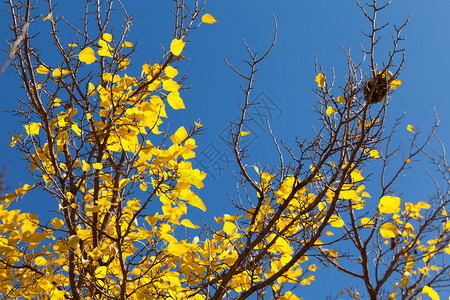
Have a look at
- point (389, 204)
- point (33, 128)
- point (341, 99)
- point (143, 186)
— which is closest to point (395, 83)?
point (341, 99)

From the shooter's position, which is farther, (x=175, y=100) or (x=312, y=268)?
(x=312, y=268)

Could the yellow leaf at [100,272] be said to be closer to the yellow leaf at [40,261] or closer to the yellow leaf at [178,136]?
the yellow leaf at [40,261]

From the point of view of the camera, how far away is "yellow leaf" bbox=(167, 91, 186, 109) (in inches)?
67.7

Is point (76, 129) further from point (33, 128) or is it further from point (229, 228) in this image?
point (229, 228)

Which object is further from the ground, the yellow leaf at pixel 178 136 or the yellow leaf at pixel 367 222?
the yellow leaf at pixel 178 136

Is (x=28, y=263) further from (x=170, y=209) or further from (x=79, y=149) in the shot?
(x=170, y=209)

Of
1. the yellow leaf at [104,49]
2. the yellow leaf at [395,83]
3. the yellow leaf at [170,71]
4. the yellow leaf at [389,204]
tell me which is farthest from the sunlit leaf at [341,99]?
the yellow leaf at [104,49]

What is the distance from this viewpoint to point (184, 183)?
146 centimetres

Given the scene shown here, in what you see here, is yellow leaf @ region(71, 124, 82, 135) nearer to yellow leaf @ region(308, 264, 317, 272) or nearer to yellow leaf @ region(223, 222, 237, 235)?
yellow leaf @ region(223, 222, 237, 235)

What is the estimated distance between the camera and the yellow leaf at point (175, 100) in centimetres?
172

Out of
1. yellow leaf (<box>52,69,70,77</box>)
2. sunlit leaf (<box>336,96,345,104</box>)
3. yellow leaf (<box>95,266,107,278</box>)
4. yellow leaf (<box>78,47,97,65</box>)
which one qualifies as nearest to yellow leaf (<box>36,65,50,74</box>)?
yellow leaf (<box>52,69,70,77</box>)

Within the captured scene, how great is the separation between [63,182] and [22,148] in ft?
1.10

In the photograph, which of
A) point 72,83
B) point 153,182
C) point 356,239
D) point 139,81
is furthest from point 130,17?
point 356,239

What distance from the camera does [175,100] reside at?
1.73 meters
